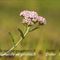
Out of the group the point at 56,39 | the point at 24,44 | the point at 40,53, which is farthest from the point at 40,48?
the point at 56,39

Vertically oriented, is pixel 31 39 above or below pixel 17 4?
below

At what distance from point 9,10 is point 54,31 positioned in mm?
286

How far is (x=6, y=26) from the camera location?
2.15 metres

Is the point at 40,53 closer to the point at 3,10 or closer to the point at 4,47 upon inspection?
the point at 4,47

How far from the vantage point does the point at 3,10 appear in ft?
7.28

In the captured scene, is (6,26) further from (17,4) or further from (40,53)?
(40,53)

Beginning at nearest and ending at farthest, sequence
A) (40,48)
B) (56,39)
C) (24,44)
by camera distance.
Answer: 1. (40,48)
2. (24,44)
3. (56,39)

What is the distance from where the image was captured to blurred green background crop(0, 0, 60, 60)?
2070 millimetres

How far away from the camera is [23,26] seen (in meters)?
2.12

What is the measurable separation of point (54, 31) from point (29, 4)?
8.6 inches

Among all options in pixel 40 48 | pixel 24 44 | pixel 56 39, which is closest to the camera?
pixel 40 48

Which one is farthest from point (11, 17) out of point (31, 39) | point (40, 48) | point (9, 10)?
point (40, 48)

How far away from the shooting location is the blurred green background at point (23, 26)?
6.79ft

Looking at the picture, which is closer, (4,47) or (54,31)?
(4,47)
